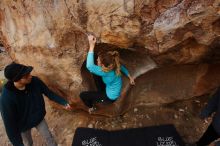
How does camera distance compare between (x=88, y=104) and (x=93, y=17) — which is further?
(x=88, y=104)

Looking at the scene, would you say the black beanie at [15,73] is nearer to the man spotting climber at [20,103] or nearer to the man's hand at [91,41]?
the man spotting climber at [20,103]

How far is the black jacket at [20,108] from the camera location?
162 inches

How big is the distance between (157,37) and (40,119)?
1.82m

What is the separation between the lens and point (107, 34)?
466 cm

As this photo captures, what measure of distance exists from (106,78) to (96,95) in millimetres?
367

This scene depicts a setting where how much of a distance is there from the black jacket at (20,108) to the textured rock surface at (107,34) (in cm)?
83

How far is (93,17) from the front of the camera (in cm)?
464

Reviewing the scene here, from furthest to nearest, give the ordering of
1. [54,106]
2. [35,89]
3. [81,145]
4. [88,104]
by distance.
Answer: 1. [54,106]
2. [88,104]
3. [81,145]
4. [35,89]

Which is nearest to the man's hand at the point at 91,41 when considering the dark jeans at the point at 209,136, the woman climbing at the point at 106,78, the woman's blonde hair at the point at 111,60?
the woman climbing at the point at 106,78

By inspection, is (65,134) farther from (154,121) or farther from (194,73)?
(194,73)

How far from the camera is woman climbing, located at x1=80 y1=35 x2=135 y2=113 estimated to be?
190 inches

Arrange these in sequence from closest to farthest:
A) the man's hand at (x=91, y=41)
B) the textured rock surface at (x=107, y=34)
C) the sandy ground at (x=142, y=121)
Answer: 1. the textured rock surface at (x=107, y=34)
2. the man's hand at (x=91, y=41)
3. the sandy ground at (x=142, y=121)

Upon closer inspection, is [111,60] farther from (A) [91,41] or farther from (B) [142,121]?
(B) [142,121]

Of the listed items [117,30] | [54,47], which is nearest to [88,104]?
[54,47]
